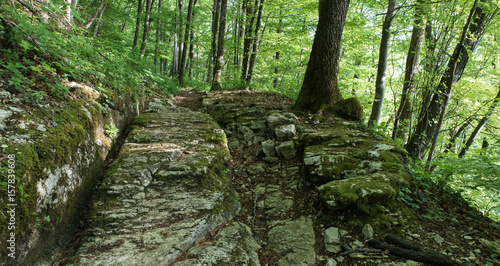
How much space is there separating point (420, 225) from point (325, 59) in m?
4.86

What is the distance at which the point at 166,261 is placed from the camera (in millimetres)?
2377

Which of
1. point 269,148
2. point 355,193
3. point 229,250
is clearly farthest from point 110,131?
point 355,193

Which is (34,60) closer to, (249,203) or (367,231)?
(249,203)

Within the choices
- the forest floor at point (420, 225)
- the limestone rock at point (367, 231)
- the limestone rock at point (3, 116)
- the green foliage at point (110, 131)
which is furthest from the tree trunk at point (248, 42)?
the limestone rock at point (3, 116)

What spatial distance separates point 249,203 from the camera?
4.21 m

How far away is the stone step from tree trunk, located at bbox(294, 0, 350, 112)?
3.53m

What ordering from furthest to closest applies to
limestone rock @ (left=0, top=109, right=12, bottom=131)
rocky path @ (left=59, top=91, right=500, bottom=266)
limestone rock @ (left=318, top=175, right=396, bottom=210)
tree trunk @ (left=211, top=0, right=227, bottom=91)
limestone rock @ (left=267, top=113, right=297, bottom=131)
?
tree trunk @ (left=211, top=0, right=227, bottom=91) < limestone rock @ (left=267, top=113, right=297, bottom=131) < limestone rock @ (left=318, top=175, right=396, bottom=210) < rocky path @ (left=59, top=91, right=500, bottom=266) < limestone rock @ (left=0, top=109, right=12, bottom=131)

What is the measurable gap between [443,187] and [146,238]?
467 cm

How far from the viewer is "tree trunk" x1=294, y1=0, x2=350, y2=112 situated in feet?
21.0

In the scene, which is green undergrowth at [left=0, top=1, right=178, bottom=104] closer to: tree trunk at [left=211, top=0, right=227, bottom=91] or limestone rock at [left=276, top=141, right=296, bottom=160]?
limestone rock at [left=276, top=141, right=296, bottom=160]

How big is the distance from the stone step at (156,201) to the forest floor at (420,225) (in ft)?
2.48

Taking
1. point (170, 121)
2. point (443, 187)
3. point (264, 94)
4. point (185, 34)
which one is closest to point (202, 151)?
point (170, 121)

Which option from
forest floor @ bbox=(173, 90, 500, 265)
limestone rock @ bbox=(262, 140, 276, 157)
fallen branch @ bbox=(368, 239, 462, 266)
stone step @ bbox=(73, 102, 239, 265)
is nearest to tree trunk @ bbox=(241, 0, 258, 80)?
limestone rock @ bbox=(262, 140, 276, 157)

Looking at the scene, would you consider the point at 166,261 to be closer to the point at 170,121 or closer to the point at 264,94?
the point at 170,121
